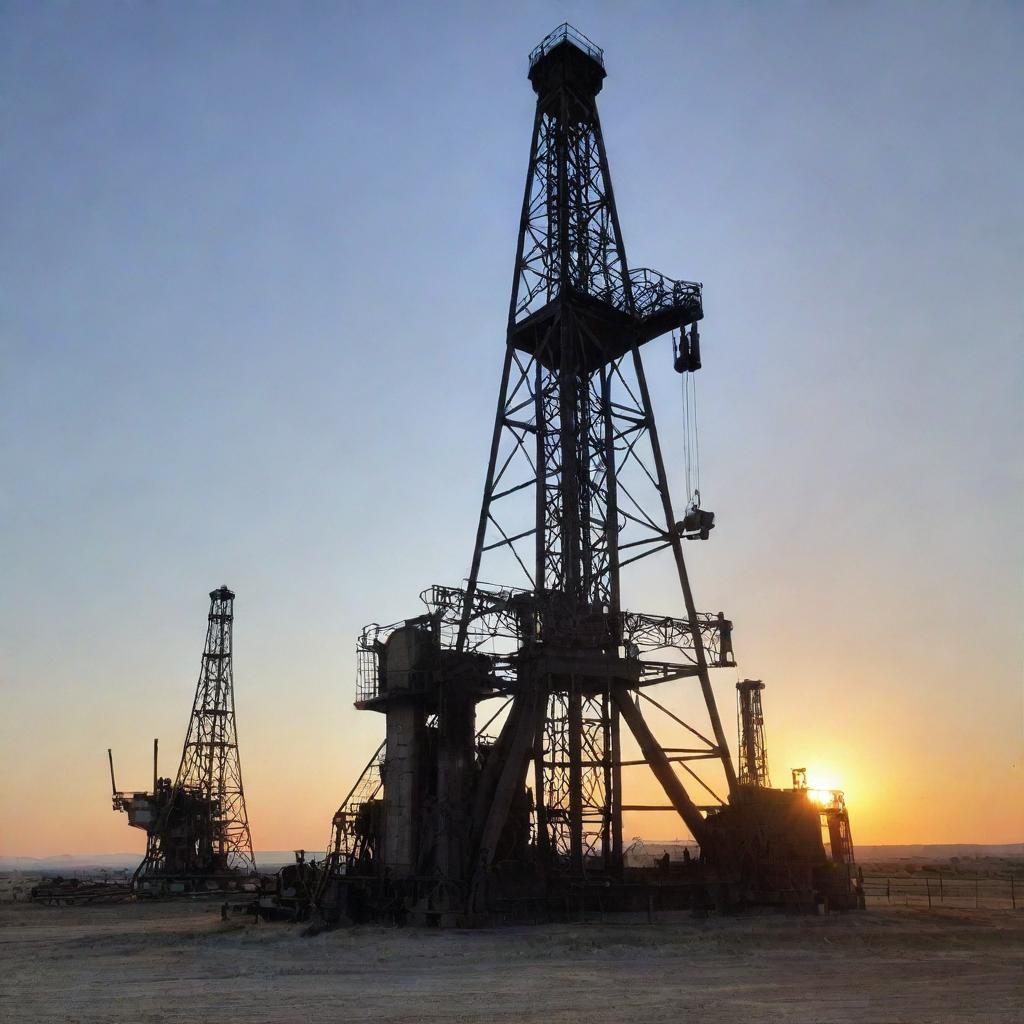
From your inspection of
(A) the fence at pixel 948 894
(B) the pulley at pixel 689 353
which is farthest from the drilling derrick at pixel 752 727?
(B) the pulley at pixel 689 353

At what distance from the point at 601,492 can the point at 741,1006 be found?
20.6 m

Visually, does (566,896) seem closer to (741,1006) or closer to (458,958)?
(458,958)

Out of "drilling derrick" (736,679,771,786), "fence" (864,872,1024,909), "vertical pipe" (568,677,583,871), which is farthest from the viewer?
"drilling derrick" (736,679,771,786)

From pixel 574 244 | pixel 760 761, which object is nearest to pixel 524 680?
pixel 574 244

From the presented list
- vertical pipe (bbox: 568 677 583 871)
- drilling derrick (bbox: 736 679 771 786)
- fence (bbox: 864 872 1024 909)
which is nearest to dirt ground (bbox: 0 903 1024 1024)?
vertical pipe (bbox: 568 677 583 871)

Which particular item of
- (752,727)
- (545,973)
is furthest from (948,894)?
(545,973)

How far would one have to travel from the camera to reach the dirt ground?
14.2 metres

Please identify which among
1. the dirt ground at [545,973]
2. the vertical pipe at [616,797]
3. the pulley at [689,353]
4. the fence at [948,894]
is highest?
the pulley at [689,353]

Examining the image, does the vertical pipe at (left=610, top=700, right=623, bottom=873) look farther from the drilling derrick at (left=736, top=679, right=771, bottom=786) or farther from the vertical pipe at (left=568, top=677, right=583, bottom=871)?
the drilling derrick at (left=736, top=679, right=771, bottom=786)

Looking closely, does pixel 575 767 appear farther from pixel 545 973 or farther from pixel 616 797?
pixel 545 973

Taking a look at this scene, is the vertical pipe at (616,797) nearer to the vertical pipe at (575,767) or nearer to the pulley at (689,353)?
the vertical pipe at (575,767)

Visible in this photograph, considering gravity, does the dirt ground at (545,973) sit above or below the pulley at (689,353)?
below

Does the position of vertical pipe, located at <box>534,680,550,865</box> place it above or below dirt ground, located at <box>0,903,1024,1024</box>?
above

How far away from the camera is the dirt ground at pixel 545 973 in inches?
560
